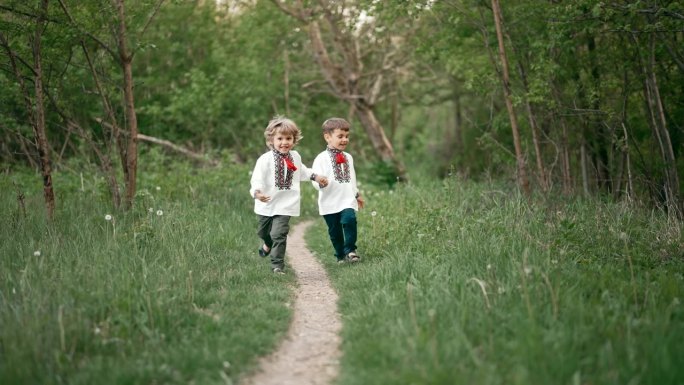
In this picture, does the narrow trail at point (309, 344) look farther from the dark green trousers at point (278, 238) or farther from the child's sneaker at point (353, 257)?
the child's sneaker at point (353, 257)

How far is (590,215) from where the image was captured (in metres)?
8.43

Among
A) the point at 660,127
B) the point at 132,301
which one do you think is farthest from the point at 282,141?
the point at 660,127

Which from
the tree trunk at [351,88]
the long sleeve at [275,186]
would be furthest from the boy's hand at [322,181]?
the tree trunk at [351,88]

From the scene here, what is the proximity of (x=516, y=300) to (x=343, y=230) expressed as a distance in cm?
329

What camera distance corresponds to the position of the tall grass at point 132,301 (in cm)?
421

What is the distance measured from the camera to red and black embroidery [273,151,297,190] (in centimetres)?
734

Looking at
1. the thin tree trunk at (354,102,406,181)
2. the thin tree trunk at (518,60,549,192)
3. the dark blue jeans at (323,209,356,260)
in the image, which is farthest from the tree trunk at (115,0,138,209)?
the thin tree trunk at (354,102,406,181)

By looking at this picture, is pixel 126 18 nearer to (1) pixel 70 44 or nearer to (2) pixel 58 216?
(1) pixel 70 44

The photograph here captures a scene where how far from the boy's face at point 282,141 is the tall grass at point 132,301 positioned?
139 centimetres

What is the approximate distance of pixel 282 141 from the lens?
23.9 feet

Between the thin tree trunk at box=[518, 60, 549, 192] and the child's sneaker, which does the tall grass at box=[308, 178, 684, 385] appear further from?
the thin tree trunk at box=[518, 60, 549, 192]

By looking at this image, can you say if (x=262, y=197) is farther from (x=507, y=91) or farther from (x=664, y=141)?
(x=664, y=141)

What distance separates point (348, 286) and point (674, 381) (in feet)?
11.1

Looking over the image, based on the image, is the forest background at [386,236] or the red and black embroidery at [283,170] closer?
the forest background at [386,236]
